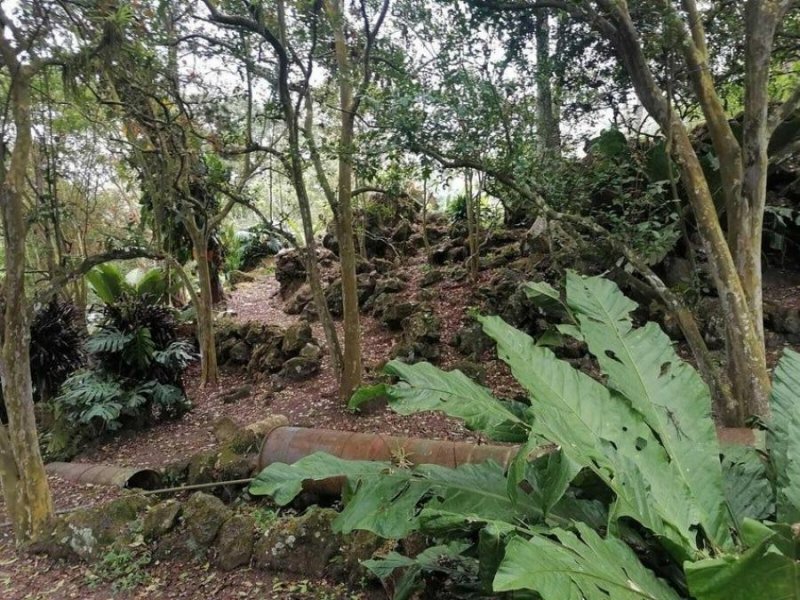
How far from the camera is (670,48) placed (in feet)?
12.2

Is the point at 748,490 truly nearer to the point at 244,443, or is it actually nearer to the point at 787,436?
the point at 787,436

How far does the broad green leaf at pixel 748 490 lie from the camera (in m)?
1.73

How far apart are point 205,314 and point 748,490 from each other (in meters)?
7.40

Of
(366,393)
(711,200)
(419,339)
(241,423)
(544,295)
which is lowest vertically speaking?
(241,423)

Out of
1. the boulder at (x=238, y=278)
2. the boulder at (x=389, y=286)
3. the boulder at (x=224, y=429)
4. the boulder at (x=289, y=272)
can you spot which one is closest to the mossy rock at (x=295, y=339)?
the boulder at (x=389, y=286)

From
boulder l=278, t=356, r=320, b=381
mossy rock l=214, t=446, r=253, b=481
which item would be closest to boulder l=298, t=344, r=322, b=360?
boulder l=278, t=356, r=320, b=381

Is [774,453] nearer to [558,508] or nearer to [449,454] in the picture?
[558,508]

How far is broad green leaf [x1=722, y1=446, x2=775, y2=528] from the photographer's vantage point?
1.73m

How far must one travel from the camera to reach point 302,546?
3115 millimetres

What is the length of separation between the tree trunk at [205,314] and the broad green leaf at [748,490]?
7.28 m

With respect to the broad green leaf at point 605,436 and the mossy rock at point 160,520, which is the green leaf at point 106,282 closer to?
the mossy rock at point 160,520

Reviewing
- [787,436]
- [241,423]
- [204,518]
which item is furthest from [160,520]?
[787,436]

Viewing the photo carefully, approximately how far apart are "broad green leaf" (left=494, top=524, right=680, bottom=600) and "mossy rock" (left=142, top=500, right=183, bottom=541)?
10.7 feet

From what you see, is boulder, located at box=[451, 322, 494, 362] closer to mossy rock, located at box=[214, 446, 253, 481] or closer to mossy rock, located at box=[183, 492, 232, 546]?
mossy rock, located at box=[214, 446, 253, 481]
